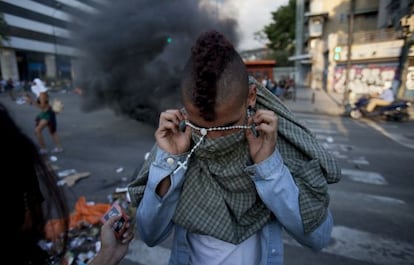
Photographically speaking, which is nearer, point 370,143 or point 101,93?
point 370,143

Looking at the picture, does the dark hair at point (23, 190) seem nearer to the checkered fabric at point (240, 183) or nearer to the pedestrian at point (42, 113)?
the checkered fabric at point (240, 183)

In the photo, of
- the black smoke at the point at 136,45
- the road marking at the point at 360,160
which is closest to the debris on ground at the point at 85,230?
the black smoke at the point at 136,45

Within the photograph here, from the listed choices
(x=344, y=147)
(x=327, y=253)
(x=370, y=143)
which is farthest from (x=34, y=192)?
(x=370, y=143)

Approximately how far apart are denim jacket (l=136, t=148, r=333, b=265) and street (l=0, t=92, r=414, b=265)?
0.52 m

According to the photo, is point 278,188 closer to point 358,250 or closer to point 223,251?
point 223,251

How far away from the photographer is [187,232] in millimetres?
1145

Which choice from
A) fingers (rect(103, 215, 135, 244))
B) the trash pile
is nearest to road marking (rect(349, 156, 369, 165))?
the trash pile

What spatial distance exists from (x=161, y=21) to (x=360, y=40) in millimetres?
17111

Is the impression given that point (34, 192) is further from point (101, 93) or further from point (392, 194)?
point (101, 93)

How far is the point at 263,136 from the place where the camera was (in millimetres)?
950

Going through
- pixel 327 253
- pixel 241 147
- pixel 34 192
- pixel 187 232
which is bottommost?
pixel 327 253

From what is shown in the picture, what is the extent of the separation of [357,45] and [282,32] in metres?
25.7

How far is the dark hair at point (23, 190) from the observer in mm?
766

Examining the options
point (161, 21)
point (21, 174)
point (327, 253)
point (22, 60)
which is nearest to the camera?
point (21, 174)
